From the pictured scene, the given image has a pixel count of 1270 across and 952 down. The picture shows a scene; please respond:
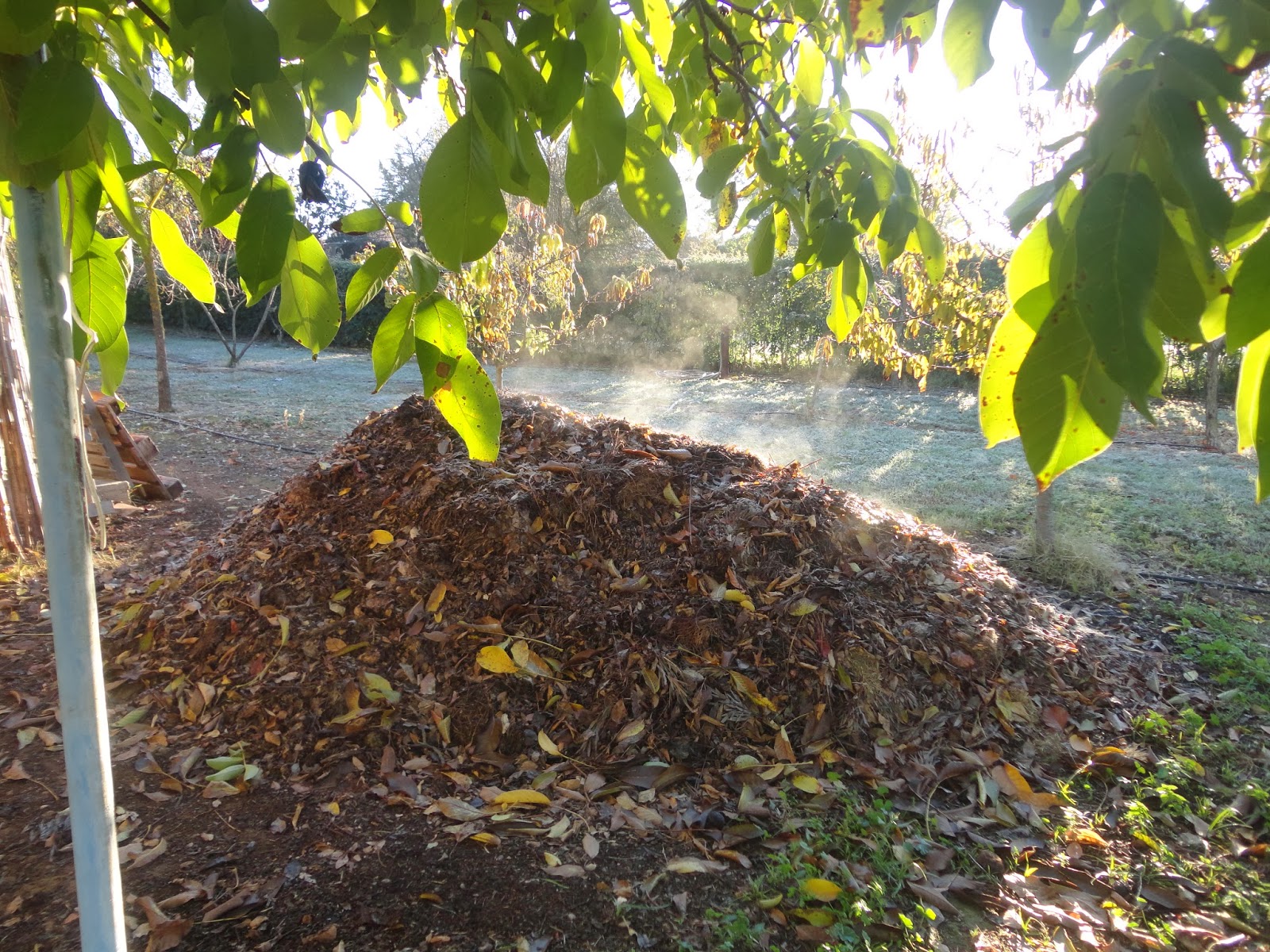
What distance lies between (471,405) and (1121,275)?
641 mm

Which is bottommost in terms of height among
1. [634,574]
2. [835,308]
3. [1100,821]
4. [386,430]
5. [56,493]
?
[1100,821]

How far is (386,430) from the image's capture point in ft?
13.0

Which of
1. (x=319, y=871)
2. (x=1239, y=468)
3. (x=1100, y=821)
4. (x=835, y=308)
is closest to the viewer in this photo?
(x=835, y=308)

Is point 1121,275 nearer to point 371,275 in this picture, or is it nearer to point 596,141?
point 596,141

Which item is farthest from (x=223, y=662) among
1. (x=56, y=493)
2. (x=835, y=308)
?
(x=835, y=308)

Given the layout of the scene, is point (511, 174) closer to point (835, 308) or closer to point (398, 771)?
point (835, 308)

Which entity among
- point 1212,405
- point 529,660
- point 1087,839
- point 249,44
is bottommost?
point 1087,839

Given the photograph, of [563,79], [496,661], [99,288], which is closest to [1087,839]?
[496,661]

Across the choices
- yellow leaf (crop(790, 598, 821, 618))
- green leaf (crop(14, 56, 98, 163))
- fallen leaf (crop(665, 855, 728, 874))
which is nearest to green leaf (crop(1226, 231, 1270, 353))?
green leaf (crop(14, 56, 98, 163))

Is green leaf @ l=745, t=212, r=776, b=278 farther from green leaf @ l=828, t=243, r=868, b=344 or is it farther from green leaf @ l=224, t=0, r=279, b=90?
green leaf @ l=224, t=0, r=279, b=90

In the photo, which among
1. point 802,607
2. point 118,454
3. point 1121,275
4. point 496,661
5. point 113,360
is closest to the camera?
point 1121,275

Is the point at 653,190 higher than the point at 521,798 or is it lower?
higher

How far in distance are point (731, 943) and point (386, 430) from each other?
296 cm

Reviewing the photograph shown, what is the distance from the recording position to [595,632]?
9.46ft
